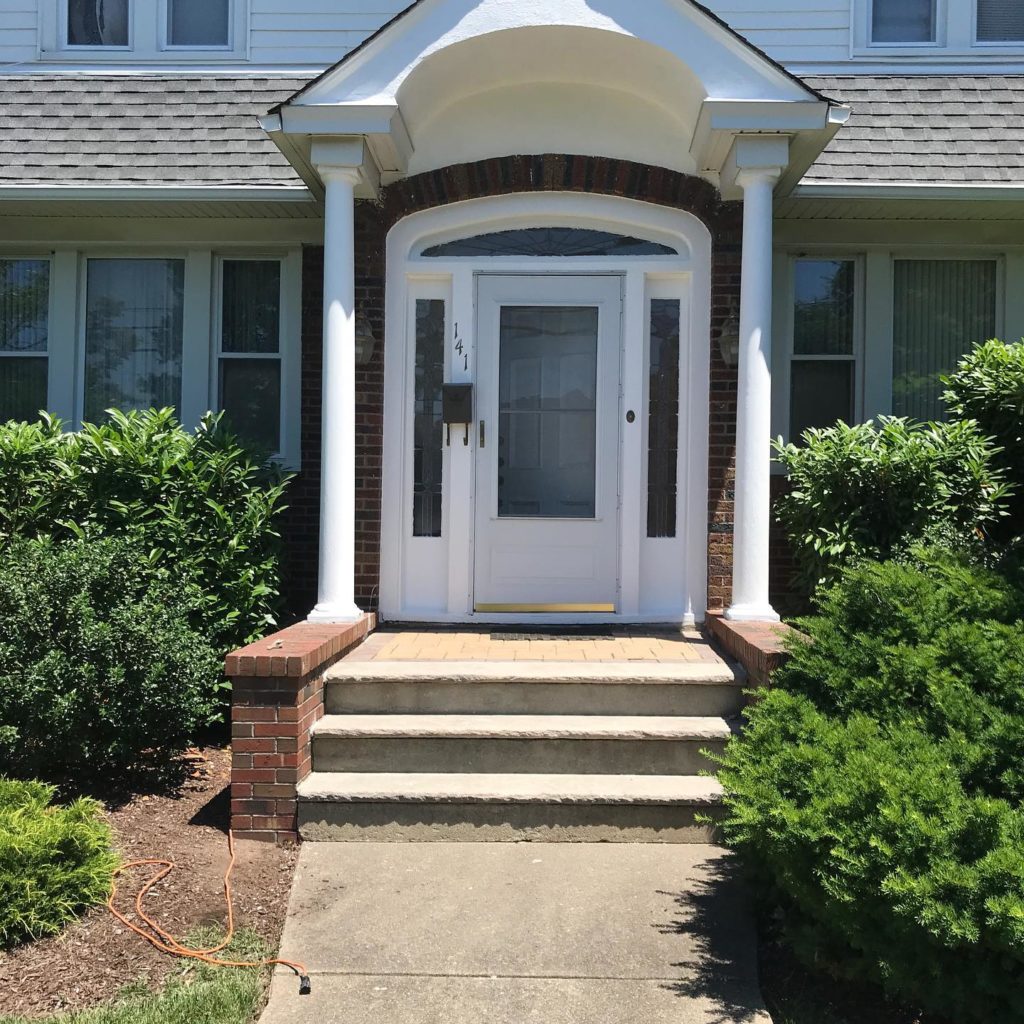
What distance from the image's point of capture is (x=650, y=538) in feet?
21.4

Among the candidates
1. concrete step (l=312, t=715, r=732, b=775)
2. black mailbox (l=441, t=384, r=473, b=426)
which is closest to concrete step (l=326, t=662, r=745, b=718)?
concrete step (l=312, t=715, r=732, b=775)

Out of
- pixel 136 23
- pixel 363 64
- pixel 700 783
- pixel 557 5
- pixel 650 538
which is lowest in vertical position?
pixel 700 783

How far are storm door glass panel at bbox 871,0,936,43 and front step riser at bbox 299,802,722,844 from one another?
246 inches

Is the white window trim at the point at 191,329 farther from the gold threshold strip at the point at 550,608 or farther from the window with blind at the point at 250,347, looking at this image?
the gold threshold strip at the point at 550,608

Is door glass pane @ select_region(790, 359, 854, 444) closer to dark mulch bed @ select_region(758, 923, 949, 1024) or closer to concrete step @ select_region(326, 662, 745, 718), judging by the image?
concrete step @ select_region(326, 662, 745, 718)

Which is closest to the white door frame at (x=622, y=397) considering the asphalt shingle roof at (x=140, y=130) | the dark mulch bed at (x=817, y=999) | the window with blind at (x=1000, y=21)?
the asphalt shingle roof at (x=140, y=130)

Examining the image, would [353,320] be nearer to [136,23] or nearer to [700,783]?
[700,783]

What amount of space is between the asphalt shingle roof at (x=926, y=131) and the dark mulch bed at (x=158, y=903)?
207 inches

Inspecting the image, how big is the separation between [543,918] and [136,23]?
289 inches

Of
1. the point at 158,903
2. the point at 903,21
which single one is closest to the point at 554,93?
the point at 903,21

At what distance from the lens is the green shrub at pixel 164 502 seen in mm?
5711

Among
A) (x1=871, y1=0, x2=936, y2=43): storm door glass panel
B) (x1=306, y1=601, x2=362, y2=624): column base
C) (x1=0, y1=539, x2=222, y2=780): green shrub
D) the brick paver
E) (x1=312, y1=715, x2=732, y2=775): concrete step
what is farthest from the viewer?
(x1=871, y1=0, x2=936, y2=43): storm door glass panel

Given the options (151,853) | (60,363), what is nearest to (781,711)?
(151,853)

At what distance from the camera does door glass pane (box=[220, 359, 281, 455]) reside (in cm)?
736
